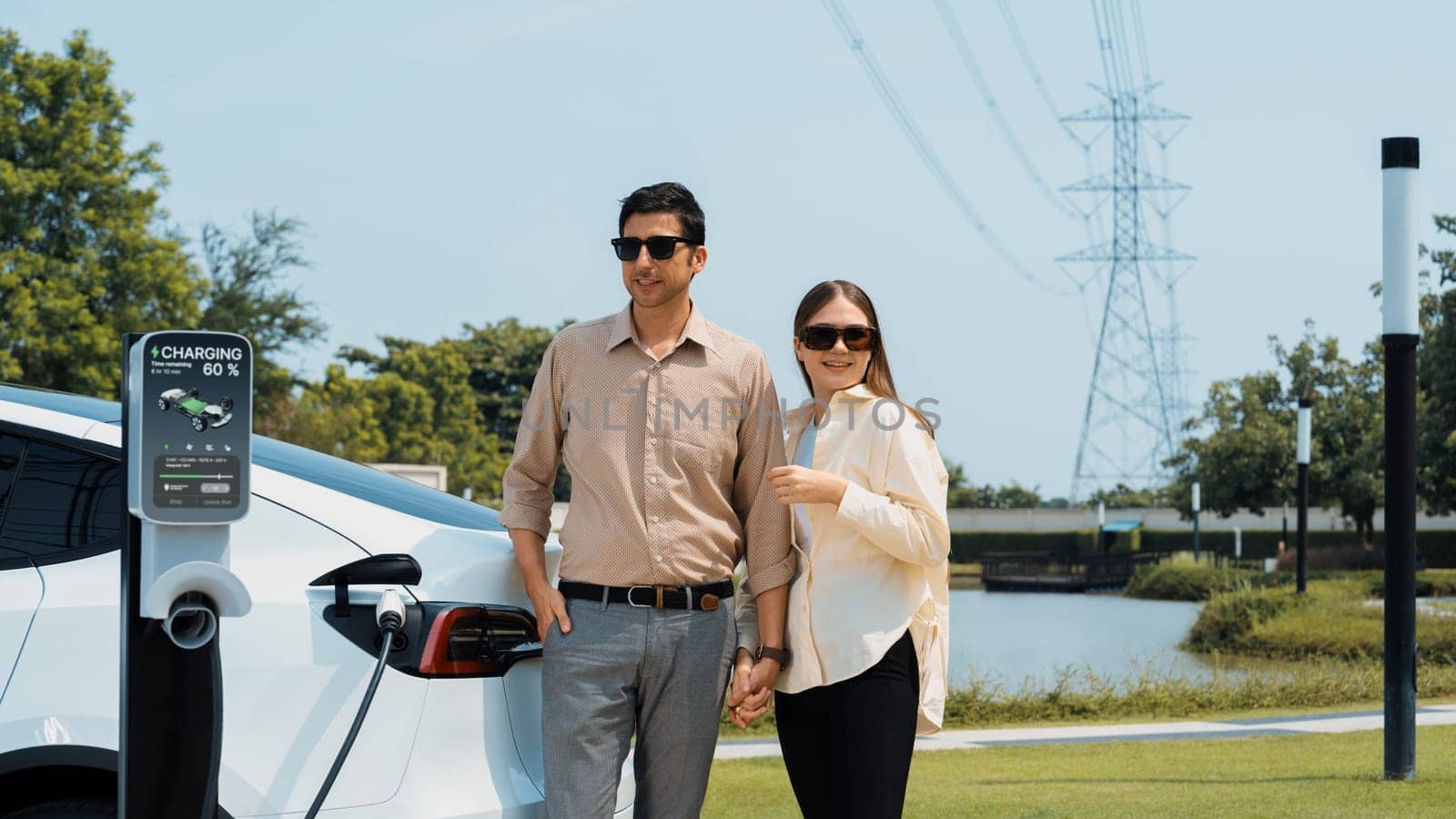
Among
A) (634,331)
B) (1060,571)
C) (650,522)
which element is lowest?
(1060,571)

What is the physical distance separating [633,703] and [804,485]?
630 mm

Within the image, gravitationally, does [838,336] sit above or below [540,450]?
above

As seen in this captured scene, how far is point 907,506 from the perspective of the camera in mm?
3535

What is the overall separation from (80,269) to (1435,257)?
87.0 ft

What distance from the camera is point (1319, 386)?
46.2 meters

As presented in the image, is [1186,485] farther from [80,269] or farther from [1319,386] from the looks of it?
[80,269]

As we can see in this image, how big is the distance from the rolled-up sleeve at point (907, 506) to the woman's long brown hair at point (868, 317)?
10 centimetres

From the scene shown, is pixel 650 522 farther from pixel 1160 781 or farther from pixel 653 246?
pixel 1160 781

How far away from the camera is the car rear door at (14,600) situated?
3.08m

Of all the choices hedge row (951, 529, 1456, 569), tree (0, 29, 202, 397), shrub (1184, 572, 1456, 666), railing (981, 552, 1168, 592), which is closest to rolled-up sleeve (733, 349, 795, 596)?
shrub (1184, 572, 1456, 666)

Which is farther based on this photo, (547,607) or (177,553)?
(547,607)

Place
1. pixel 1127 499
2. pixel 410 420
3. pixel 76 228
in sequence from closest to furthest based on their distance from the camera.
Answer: pixel 76 228 → pixel 410 420 → pixel 1127 499

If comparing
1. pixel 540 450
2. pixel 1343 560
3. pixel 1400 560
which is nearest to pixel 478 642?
pixel 540 450

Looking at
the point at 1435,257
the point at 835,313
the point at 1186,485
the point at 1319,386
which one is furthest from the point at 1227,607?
the point at 1186,485
